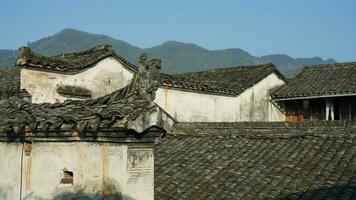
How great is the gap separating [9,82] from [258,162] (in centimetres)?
993

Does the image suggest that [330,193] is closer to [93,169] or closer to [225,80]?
[93,169]

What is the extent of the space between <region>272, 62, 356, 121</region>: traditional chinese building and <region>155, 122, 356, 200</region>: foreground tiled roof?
32.1 feet

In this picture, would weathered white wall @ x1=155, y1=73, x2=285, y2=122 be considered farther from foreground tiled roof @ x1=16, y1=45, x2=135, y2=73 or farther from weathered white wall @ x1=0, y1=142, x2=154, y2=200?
weathered white wall @ x1=0, y1=142, x2=154, y2=200

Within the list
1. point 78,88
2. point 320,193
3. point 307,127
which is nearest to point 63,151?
point 320,193

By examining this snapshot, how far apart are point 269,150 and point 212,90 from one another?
29.0ft

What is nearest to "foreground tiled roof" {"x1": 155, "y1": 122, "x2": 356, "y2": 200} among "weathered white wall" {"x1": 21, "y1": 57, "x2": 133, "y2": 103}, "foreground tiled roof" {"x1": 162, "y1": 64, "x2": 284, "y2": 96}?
"weathered white wall" {"x1": 21, "y1": 57, "x2": 133, "y2": 103}

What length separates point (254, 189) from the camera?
6883 millimetres

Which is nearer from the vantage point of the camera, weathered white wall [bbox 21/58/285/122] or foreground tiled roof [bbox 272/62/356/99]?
weathered white wall [bbox 21/58/285/122]

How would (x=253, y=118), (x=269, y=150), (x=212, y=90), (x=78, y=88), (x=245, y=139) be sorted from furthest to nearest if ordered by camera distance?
(x=253, y=118) < (x=212, y=90) < (x=78, y=88) < (x=245, y=139) < (x=269, y=150)

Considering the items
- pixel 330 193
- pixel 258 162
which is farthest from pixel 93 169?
pixel 258 162

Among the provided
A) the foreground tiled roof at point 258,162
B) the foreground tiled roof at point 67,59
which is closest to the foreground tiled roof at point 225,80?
the foreground tiled roof at point 67,59

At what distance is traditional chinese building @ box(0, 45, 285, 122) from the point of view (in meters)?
12.5

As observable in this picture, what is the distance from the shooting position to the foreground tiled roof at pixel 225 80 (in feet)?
54.1

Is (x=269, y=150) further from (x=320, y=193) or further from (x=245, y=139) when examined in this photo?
(x=320, y=193)
